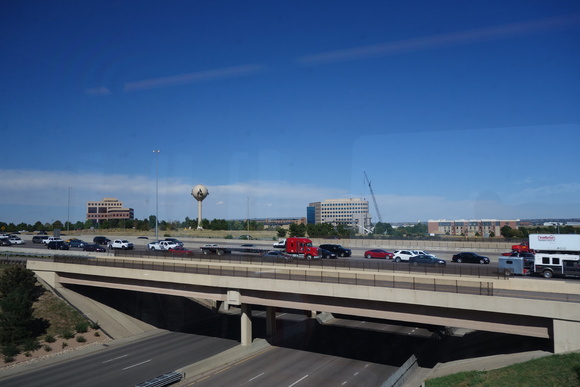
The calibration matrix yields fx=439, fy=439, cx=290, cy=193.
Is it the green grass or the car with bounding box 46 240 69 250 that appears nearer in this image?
the green grass

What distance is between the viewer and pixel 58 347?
62.0 feet

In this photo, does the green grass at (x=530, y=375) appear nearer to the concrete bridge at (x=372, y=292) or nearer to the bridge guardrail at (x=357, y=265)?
the concrete bridge at (x=372, y=292)

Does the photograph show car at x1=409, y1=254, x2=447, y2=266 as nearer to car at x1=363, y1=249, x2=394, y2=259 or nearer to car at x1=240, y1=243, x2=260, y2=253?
car at x1=363, y1=249, x2=394, y2=259

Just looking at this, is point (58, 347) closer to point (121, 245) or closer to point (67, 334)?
point (67, 334)

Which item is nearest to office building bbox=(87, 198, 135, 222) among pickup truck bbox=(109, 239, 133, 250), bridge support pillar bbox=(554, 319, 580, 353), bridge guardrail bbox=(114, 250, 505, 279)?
pickup truck bbox=(109, 239, 133, 250)

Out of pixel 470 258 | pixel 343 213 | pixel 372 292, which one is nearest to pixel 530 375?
pixel 372 292

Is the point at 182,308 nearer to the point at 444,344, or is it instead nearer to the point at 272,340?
the point at 272,340

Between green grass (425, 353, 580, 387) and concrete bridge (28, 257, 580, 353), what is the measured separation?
779mm

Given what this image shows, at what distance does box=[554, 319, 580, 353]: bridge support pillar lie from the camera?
11602mm

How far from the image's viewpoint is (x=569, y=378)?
398 inches

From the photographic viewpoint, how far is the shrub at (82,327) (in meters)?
20.6

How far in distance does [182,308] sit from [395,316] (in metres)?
13.4

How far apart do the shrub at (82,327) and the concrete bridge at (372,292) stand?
2158mm

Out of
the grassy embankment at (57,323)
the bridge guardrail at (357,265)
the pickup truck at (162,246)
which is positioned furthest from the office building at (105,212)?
the grassy embankment at (57,323)
